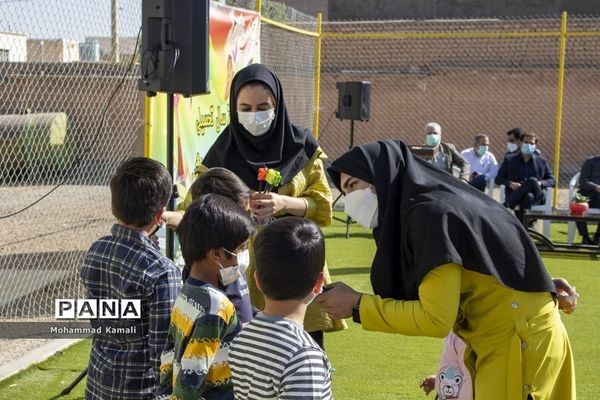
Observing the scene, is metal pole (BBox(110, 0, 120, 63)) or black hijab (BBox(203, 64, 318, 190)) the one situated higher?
metal pole (BBox(110, 0, 120, 63))

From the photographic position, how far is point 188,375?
2615mm

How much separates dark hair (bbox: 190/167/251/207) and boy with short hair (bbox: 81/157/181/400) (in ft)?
0.96

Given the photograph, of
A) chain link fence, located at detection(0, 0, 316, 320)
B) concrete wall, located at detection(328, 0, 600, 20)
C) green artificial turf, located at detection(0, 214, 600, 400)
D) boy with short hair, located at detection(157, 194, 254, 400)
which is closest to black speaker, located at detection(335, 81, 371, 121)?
chain link fence, located at detection(0, 0, 316, 320)

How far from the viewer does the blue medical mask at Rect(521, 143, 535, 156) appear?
11.8m

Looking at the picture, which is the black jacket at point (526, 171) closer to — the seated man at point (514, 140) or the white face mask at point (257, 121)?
the seated man at point (514, 140)

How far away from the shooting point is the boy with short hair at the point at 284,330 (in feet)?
7.52

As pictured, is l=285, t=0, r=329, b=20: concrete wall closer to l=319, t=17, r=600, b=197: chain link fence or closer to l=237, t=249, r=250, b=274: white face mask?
l=319, t=17, r=600, b=197: chain link fence

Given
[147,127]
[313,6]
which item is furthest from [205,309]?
[313,6]

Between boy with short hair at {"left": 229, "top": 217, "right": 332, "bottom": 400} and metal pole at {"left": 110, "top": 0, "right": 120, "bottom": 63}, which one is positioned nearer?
boy with short hair at {"left": 229, "top": 217, "right": 332, "bottom": 400}

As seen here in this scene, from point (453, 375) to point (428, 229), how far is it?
106cm

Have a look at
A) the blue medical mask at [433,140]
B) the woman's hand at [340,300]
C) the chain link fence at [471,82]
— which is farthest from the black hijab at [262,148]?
the chain link fence at [471,82]

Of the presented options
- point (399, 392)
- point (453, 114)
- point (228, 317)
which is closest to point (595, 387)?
point (399, 392)

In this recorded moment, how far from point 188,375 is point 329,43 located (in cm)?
1876

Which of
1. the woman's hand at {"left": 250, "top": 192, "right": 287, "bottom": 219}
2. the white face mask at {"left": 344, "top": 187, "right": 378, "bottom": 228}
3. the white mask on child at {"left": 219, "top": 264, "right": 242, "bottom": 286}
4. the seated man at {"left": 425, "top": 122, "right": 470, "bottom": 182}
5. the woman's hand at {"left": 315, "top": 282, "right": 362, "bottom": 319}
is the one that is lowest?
the seated man at {"left": 425, "top": 122, "right": 470, "bottom": 182}
